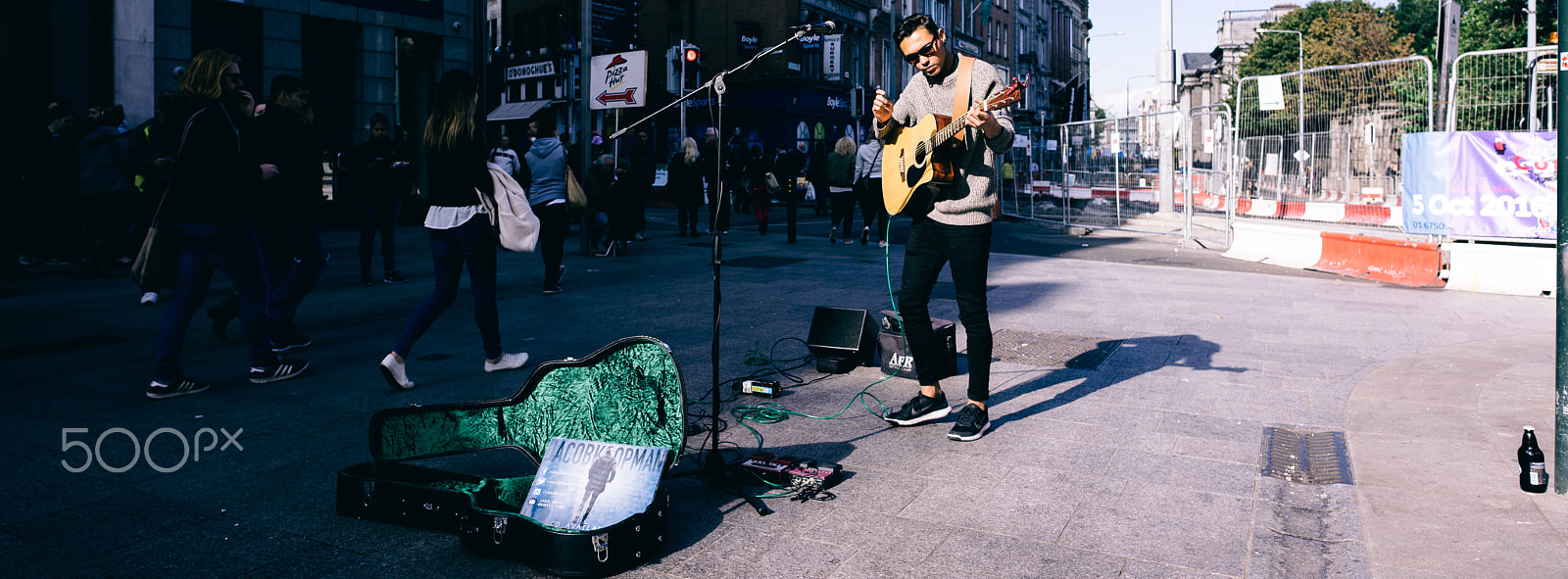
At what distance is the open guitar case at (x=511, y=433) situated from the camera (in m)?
3.54

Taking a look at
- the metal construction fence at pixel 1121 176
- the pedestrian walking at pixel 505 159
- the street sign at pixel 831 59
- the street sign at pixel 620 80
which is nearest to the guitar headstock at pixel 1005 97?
the pedestrian walking at pixel 505 159

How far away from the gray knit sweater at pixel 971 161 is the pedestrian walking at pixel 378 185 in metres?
6.84

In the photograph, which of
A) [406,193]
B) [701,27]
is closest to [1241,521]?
[406,193]

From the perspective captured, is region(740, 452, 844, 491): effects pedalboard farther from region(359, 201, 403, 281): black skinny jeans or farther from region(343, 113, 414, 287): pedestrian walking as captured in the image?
region(359, 201, 403, 281): black skinny jeans

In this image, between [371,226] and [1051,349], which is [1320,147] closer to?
[1051,349]

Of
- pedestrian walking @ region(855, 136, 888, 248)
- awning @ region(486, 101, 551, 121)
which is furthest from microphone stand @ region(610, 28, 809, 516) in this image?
awning @ region(486, 101, 551, 121)

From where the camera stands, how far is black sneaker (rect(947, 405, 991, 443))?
16.1 feet

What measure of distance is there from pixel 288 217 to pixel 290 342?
0.87 meters

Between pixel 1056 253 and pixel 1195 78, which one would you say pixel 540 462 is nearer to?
pixel 1056 253

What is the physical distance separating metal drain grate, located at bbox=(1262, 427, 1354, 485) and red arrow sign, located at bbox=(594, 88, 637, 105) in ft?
35.7

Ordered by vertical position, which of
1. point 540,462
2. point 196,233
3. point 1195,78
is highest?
point 1195,78

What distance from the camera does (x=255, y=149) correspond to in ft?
20.0

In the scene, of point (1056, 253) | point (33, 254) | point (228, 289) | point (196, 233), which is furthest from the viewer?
point (1056, 253)

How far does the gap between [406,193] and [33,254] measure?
544 cm
